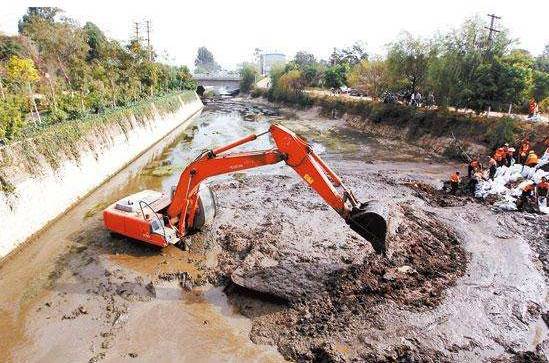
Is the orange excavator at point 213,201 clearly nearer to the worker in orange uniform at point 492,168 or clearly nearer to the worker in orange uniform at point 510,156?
the worker in orange uniform at point 492,168

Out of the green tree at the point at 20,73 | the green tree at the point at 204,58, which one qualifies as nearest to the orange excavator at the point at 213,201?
the green tree at the point at 20,73

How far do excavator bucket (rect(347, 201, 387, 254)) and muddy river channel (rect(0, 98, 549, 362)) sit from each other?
4.03 ft

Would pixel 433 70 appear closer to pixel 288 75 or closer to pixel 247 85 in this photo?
pixel 288 75

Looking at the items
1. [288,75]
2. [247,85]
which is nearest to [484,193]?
[288,75]

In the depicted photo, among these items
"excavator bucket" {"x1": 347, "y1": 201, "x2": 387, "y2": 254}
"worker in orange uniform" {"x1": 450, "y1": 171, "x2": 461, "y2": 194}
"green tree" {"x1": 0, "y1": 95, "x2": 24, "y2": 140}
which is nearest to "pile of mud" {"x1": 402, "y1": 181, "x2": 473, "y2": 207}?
"worker in orange uniform" {"x1": 450, "y1": 171, "x2": 461, "y2": 194}

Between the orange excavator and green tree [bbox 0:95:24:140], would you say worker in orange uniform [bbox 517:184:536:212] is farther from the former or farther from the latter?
green tree [bbox 0:95:24:140]

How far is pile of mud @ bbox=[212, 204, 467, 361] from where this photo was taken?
7613 millimetres

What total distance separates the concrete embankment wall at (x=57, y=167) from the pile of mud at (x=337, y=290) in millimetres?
6542

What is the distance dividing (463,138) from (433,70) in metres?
5.37

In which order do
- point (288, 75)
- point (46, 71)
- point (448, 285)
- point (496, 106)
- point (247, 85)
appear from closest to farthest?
point (448, 285) < point (496, 106) < point (46, 71) < point (288, 75) < point (247, 85)

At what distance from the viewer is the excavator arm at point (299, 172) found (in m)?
8.90

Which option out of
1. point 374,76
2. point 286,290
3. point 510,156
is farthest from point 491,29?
point 286,290

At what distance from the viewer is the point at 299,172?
949 cm

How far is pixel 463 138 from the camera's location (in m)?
24.6
